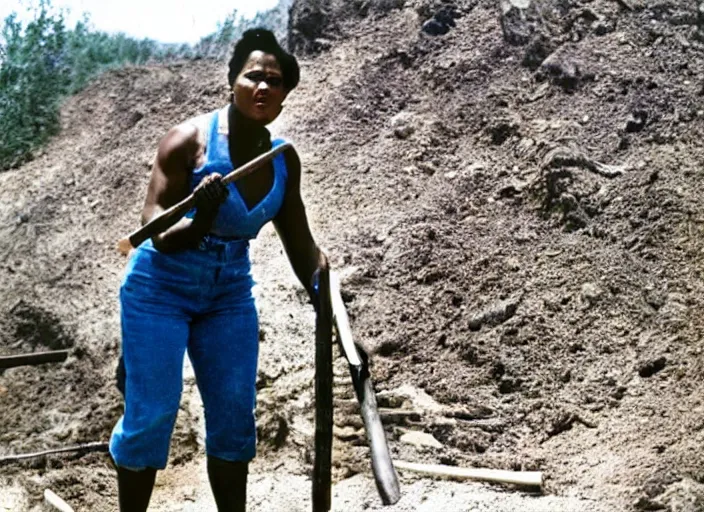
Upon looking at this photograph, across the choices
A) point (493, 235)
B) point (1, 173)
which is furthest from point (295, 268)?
point (1, 173)

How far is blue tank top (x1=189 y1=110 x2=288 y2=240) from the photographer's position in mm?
2480

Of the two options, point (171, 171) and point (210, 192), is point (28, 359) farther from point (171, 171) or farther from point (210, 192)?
point (210, 192)

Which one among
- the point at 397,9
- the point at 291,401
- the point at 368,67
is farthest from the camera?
the point at 397,9

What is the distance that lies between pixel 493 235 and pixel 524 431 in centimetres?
132

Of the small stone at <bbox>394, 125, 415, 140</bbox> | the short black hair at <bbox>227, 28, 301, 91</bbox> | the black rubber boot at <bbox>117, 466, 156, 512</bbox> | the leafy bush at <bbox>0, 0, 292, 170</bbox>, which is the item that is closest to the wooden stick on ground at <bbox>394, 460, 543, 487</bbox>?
the black rubber boot at <bbox>117, 466, 156, 512</bbox>

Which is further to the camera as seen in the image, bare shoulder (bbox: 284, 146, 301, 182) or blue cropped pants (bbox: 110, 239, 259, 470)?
bare shoulder (bbox: 284, 146, 301, 182)

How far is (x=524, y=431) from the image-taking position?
3.63 meters

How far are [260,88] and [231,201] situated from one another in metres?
0.36

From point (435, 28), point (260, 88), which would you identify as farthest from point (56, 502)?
point (435, 28)

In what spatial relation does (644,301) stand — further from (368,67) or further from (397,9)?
(397,9)

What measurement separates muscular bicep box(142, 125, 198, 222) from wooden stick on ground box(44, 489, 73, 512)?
1.87 metres

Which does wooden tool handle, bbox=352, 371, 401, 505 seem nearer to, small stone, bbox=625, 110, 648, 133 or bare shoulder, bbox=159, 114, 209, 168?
bare shoulder, bbox=159, 114, 209, 168

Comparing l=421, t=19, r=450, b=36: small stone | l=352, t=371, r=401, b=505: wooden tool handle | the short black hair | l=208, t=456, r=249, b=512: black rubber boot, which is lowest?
l=208, t=456, r=249, b=512: black rubber boot

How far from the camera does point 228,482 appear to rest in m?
2.61
